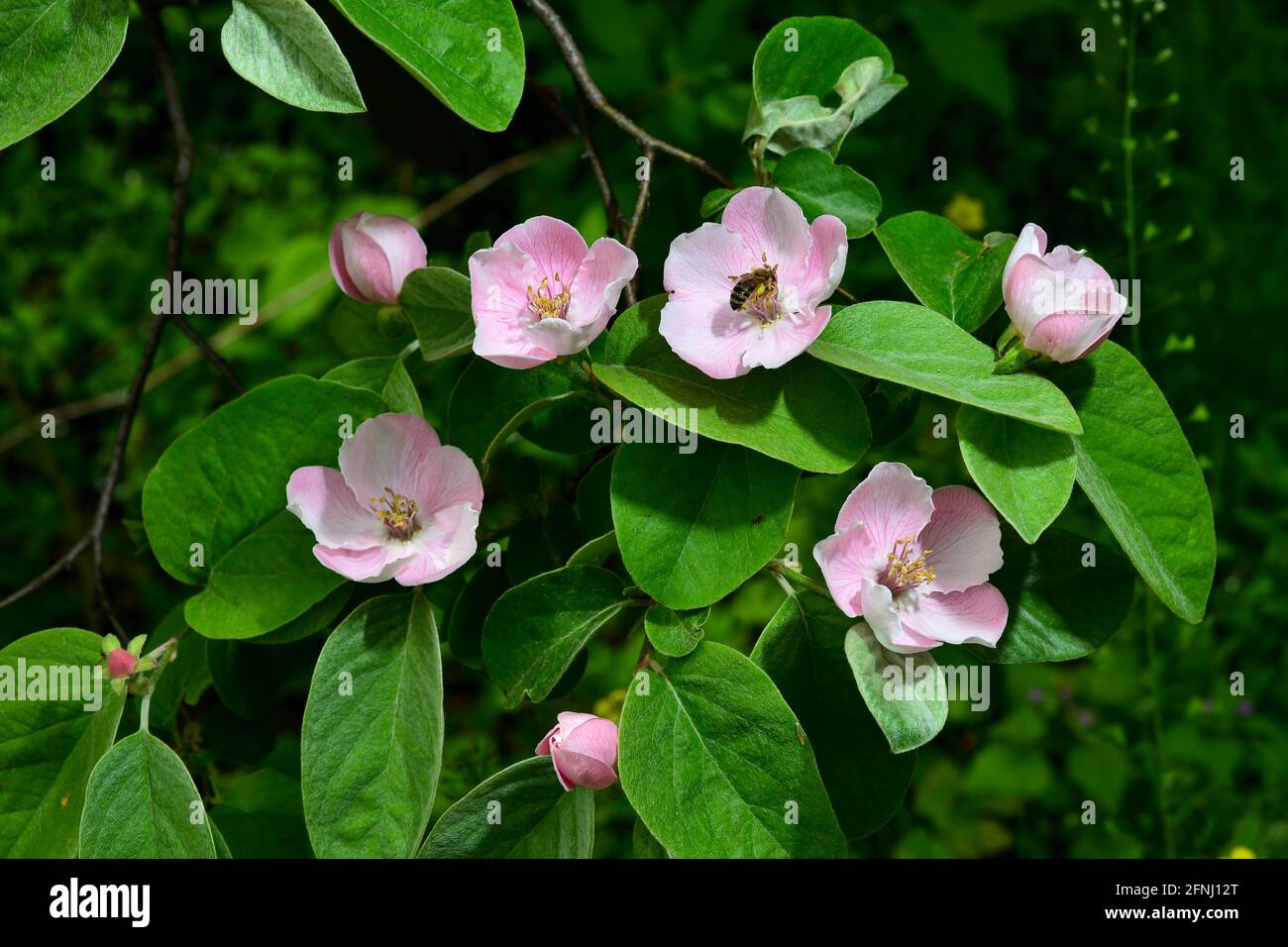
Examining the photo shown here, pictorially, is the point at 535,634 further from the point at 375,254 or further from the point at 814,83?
the point at 814,83

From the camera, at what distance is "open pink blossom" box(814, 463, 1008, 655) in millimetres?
606

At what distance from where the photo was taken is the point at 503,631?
610mm

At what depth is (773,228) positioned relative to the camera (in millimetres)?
632

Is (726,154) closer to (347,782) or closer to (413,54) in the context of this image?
(413,54)

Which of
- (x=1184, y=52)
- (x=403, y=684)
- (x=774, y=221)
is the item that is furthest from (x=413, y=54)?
(x=1184, y=52)

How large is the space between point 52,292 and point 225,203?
32cm

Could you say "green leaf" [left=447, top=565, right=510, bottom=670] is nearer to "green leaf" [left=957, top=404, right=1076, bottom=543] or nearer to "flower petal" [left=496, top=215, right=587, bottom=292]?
"flower petal" [left=496, top=215, right=587, bottom=292]

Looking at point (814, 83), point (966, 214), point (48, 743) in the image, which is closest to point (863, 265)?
point (966, 214)

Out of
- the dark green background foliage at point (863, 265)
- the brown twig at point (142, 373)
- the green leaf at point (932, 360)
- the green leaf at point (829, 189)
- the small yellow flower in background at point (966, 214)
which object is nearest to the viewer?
the green leaf at point (932, 360)

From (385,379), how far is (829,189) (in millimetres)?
289

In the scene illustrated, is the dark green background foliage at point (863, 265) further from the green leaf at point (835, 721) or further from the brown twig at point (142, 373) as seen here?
the green leaf at point (835, 721)

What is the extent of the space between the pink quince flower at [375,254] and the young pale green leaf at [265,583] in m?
0.15

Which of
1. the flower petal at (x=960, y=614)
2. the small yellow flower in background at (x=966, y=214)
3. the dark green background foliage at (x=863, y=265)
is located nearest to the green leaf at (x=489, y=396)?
the flower petal at (x=960, y=614)

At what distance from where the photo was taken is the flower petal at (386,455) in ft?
2.07
